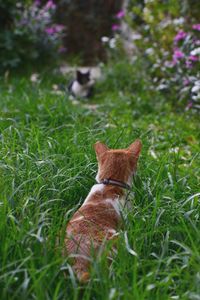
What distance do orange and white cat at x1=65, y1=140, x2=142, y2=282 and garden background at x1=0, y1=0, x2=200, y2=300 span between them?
64 mm

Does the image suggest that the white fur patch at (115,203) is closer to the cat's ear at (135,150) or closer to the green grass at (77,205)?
the green grass at (77,205)

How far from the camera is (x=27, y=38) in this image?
28.4 feet

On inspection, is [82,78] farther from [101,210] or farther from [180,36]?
[101,210]

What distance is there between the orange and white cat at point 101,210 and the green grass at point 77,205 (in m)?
0.07

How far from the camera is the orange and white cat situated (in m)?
2.60

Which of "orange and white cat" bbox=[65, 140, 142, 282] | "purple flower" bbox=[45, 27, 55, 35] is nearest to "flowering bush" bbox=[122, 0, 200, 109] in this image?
"purple flower" bbox=[45, 27, 55, 35]

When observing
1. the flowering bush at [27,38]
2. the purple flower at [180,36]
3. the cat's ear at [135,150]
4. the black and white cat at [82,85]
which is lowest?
the black and white cat at [82,85]

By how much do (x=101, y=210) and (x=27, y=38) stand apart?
20.2 ft

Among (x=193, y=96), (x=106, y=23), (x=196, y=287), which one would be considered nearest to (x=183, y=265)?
(x=196, y=287)

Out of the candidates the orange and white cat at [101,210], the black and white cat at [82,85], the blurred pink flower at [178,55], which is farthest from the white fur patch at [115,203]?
the black and white cat at [82,85]

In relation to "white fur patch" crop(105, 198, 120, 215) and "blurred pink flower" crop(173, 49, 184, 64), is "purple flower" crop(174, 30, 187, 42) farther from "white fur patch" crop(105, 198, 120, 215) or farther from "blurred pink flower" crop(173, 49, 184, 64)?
"white fur patch" crop(105, 198, 120, 215)

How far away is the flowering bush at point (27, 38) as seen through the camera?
8.46 m

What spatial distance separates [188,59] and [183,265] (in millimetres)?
3973

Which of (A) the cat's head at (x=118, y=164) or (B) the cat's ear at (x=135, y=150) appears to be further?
(B) the cat's ear at (x=135, y=150)
